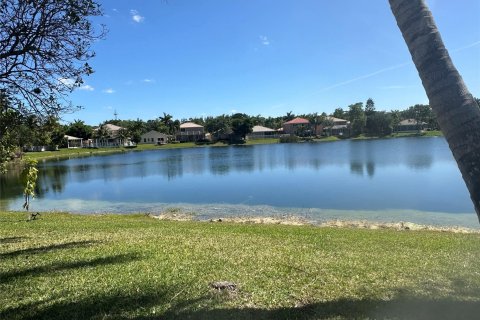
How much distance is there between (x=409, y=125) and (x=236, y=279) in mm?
147708

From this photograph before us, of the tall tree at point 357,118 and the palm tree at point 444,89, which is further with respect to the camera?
the tall tree at point 357,118

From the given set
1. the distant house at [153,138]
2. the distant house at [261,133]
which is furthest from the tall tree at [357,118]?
the distant house at [153,138]

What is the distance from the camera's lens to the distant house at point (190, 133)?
14325cm

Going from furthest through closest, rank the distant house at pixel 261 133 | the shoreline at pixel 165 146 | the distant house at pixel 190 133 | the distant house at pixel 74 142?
the distant house at pixel 190 133 → the distant house at pixel 261 133 → the distant house at pixel 74 142 → the shoreline at pixel 165 146

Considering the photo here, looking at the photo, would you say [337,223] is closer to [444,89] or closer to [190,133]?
[444,89]

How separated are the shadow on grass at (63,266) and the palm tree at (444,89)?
258 inches

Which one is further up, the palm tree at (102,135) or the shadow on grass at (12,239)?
the palm tree at (102,135)

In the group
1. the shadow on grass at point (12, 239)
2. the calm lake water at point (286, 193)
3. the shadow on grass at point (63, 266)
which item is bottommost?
the calm lake water at point (286, 193)

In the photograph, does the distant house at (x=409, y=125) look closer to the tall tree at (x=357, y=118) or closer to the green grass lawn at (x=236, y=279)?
the tall tree at (x=357, y=118)

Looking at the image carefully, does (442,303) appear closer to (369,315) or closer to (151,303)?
(369,315)

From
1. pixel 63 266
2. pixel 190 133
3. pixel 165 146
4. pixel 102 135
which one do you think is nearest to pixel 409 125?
pixel 190 133

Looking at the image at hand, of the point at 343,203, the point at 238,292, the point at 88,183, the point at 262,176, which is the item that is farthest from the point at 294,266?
the point at 88,183

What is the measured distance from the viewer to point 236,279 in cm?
676

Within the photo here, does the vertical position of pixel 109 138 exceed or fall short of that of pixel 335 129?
it falls short
